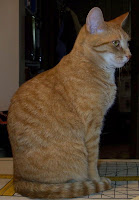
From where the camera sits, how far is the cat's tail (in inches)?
50.6

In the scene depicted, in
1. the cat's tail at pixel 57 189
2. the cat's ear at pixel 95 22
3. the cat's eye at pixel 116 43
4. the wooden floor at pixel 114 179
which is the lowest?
the wooden floor at pixel 114 179

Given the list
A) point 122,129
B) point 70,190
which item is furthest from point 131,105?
point 70,190

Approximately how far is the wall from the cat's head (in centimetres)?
99

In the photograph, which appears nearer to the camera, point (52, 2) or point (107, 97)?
point (107, 97)

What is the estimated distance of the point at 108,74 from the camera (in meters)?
1.51

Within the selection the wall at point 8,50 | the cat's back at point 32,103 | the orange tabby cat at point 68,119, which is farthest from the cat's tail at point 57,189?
the wall at point 8,50

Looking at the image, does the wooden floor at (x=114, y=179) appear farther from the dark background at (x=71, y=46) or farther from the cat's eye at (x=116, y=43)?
the cat's eye at (x=116, y=43)

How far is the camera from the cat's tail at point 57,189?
129 cm

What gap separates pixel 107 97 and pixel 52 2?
84 centimetres

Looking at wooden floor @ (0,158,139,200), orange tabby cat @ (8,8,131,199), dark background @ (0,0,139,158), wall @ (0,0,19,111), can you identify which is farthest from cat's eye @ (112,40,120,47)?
wall @ (0,0,19,111)

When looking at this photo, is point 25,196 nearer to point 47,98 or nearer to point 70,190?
point 70,190

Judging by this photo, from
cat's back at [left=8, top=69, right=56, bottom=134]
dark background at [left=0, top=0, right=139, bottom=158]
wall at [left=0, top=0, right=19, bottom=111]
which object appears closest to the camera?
cat's back at [left=8, top=69, right=56, bottom=134]

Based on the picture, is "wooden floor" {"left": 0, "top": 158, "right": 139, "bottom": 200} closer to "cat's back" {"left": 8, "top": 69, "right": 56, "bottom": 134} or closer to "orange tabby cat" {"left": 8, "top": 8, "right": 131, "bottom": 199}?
"orange tabby cat" {"left": 8, "top": 8, "right": 131, "bottom": 199}

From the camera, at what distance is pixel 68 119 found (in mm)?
1405
